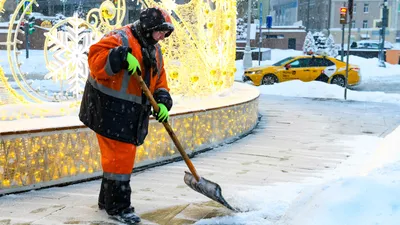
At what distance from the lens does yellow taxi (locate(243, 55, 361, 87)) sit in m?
18.2

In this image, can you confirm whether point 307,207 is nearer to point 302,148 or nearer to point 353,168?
point 353,168

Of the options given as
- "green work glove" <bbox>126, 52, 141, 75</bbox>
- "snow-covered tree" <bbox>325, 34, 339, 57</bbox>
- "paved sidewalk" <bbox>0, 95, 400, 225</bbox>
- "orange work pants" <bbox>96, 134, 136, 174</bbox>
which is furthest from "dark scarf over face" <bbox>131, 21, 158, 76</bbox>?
"snow-covered tree" <bbox>325, 34, 339, 57</bbox>

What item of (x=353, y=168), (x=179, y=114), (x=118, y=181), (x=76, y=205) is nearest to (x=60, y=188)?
(x=76, y=205)

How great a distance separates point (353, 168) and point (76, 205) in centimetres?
317

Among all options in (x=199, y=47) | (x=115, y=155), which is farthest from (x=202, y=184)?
(x=199, y=47)

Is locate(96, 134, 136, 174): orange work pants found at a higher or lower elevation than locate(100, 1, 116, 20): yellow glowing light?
lower

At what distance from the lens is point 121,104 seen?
3.85 m

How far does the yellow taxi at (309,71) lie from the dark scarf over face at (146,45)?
1486cm

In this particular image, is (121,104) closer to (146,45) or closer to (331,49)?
(146,45)

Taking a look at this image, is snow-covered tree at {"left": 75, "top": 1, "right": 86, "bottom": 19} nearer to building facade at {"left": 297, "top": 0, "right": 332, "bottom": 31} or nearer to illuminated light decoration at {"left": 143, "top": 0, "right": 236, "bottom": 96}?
illuminated light decoration at {"left": 143, "top": 0, "right": 236, "bottom": 96}

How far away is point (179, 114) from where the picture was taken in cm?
616

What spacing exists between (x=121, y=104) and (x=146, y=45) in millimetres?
480

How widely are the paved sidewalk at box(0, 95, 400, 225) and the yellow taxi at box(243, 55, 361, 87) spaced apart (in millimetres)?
7632

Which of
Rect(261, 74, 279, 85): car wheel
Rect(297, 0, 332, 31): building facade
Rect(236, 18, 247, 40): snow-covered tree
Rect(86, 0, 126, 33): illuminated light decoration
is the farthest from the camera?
Rect(297, 0, 332, 31): building facade
